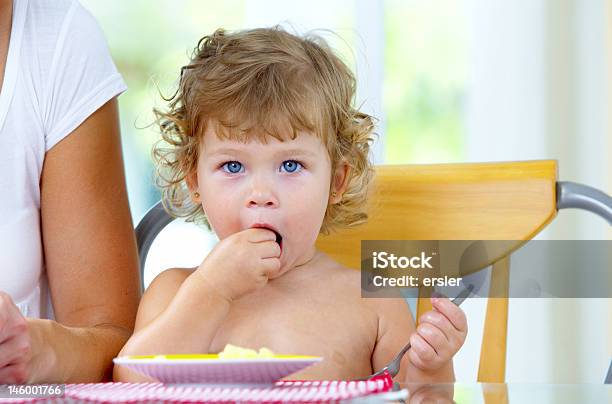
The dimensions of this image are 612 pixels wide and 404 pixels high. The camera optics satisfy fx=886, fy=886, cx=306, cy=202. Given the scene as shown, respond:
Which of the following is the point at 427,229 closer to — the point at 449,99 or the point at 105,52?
the point at 105,52

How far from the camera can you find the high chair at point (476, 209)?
113 cm

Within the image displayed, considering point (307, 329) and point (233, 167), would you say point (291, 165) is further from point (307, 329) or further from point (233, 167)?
point (307, 329)

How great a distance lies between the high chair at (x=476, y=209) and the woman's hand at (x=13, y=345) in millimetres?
389

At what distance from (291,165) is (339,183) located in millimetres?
145

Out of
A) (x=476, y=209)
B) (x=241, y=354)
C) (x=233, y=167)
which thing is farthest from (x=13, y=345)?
(x=476, y=209)

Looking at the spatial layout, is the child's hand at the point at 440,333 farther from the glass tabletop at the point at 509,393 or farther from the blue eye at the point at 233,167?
the blue eye at the point at 233,167

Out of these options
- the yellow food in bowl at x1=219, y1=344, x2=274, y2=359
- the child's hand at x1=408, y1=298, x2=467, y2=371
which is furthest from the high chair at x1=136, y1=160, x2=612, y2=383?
the yellow food in bowl at x1=219, y1=344, x2=274, y2=359

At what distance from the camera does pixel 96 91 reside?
1074 mm

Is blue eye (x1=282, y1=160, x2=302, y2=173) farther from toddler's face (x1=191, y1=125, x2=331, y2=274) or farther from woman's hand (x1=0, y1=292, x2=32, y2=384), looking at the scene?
woman's hand (x1=0, y1=292, x2=32, y2=384)

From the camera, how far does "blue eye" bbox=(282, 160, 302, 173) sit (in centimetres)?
100

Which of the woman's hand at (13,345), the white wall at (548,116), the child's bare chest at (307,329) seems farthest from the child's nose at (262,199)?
the white wall at (548,116)

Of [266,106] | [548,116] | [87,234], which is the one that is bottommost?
[87,234]

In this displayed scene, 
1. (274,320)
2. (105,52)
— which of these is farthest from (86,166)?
(274,320)

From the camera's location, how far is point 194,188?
3.69ft
